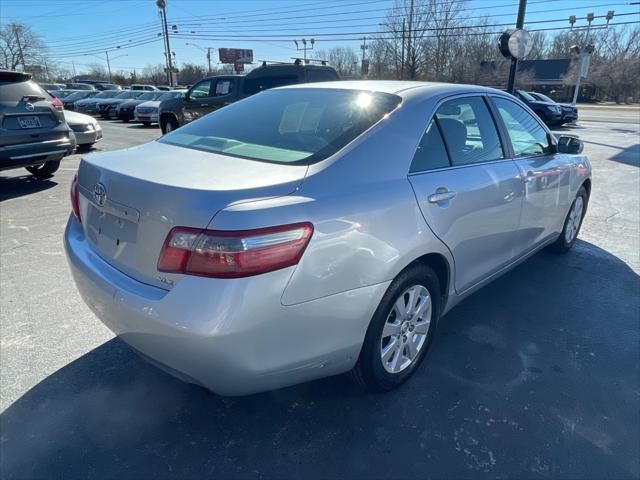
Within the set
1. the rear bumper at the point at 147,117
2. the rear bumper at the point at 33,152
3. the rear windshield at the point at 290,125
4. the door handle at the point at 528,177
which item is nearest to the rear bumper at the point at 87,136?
the rear bumper at the point at 33,152

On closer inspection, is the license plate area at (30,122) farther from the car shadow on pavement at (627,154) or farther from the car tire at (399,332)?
the car shadow on pavement at (627,154)

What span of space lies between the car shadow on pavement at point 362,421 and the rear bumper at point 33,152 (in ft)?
15.2

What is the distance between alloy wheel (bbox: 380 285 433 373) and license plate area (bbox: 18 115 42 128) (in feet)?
20.8

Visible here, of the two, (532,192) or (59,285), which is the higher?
(532,192)

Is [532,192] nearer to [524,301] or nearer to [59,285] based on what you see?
[524,301]

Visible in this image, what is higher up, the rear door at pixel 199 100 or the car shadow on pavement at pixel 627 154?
the rear door at pixel 199 100

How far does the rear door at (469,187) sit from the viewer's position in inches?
94.0

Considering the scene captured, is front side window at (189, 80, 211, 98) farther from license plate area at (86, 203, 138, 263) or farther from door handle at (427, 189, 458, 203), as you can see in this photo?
door handle at (427, 189, 458, 203)

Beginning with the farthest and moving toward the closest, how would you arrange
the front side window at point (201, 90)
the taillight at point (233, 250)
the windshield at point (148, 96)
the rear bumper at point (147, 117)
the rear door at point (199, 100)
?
the windshield at point (148, 96), the rear bumper at point (147, 117), the front side window at point (201, 90), the rear door at point (199, 100), the taillight at point (233, 250)

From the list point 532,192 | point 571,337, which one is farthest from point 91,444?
point 532,192

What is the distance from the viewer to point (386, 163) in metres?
2.16

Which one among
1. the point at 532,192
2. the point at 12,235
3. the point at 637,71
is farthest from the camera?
the point at 637,71

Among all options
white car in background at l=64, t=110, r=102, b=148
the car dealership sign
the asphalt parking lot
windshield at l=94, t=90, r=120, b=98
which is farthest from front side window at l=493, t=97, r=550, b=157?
the car dealership sign

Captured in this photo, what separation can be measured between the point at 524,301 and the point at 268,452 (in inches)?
98.1
